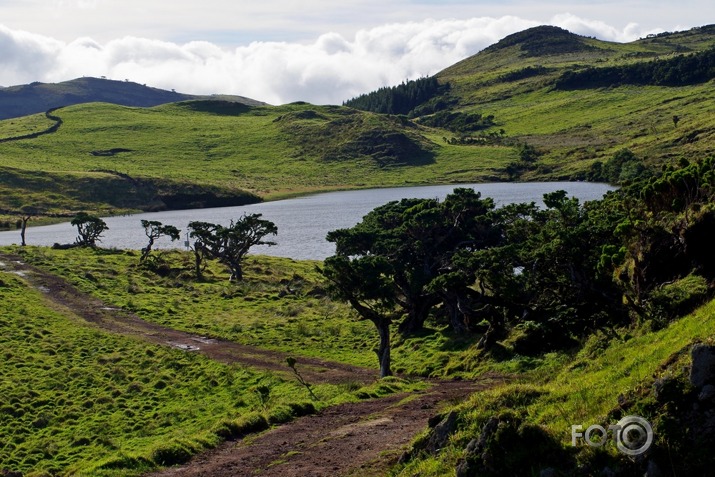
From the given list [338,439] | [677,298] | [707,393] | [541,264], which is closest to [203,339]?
[541,264]

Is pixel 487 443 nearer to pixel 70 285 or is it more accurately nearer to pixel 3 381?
pixel 3 381

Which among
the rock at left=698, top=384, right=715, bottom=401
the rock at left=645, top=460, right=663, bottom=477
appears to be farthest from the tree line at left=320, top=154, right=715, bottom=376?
the rock at left=645, top=460, right=663, bottom=477

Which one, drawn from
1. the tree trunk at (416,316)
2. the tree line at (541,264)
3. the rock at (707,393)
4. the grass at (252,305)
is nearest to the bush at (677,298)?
the tree line at (541,264)

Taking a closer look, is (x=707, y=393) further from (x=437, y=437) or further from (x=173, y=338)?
(x=173, y=338)

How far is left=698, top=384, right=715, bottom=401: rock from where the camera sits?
13602mm

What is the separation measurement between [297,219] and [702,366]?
152027 mm

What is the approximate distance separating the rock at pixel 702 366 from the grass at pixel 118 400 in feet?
66.1

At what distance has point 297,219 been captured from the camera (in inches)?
6476

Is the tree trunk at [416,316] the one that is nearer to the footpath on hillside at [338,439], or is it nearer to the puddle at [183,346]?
the footpath on hillside at [338,439]

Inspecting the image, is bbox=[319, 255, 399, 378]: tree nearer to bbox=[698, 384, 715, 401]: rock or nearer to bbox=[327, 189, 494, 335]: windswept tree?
bbox=[327, 189, 494, 335]: windswept tree

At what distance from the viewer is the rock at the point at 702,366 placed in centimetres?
1375

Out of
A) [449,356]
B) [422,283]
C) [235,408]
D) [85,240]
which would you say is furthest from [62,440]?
[85,240]

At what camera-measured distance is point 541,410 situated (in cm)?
1802

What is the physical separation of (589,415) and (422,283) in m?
39.9
